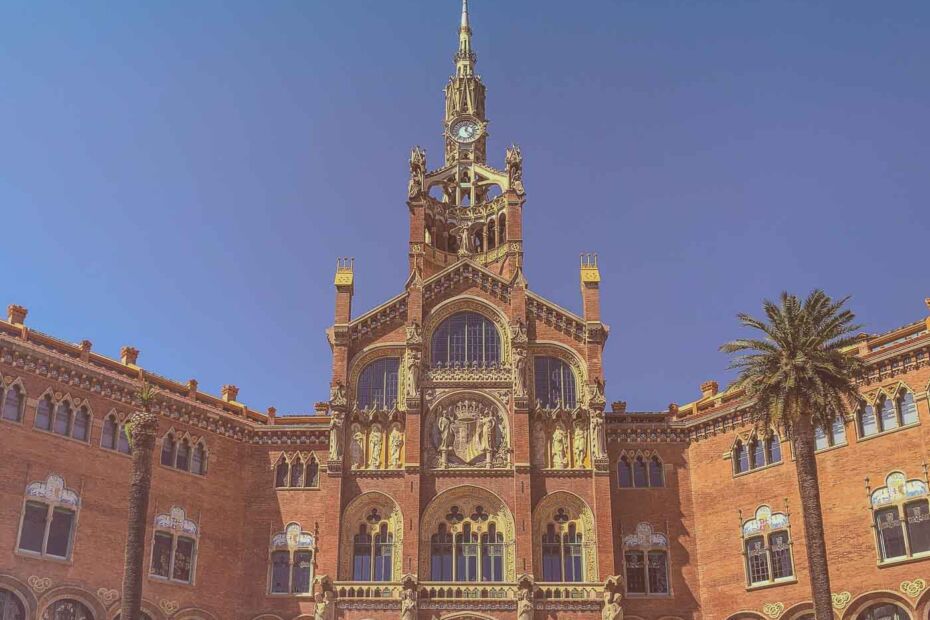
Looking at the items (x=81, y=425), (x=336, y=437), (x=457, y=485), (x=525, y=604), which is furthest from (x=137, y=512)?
(x=525, y=604)

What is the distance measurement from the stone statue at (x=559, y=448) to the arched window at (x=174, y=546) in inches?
768

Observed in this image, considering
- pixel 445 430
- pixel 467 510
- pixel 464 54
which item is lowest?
pixel 467 510

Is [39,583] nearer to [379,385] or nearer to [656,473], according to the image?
[379,385]

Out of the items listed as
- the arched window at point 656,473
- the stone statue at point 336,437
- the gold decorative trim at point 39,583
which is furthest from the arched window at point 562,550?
the gold decorative trim at point 39,583

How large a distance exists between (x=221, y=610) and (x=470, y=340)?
65.5 ft

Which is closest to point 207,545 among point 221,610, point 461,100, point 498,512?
point 221,610

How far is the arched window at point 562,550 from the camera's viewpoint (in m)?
55.6

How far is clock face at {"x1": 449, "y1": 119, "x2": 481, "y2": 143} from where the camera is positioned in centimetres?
7875

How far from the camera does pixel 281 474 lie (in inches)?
2338

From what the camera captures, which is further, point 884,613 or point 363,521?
point 363,521

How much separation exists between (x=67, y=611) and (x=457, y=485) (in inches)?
794

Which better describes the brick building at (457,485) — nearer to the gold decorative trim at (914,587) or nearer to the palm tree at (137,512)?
the gold decorative trim at (914,587)

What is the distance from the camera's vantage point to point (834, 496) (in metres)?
50.8

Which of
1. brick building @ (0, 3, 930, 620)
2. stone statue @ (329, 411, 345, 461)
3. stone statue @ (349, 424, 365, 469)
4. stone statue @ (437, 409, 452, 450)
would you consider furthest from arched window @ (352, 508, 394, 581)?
stone statue @ (437, 409, 452, 450)
